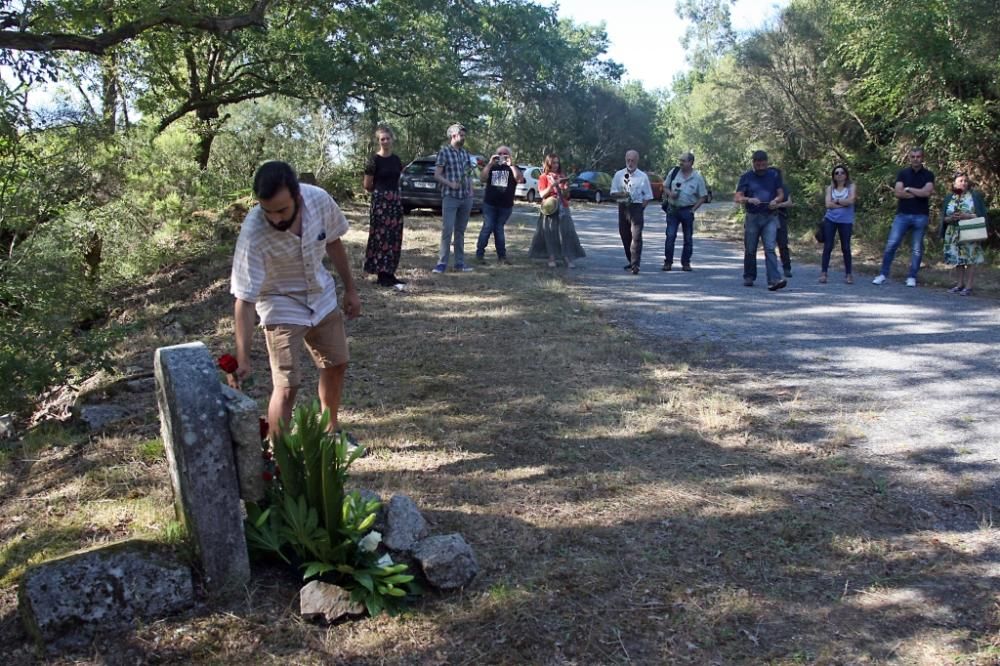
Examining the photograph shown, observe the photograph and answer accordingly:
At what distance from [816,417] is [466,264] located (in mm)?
7179

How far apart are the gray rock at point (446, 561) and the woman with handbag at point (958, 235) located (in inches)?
356

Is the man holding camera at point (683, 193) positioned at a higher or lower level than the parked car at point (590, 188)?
lower

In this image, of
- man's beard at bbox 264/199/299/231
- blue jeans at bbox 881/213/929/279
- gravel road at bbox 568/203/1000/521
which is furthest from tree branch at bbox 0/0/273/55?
blue jeans at bbox 881/213/929/279

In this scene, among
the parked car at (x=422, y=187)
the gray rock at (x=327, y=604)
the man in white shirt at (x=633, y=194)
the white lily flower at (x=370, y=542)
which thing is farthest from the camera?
the parked car at (x=422, y=187)

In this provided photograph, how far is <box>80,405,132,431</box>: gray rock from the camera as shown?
6.11 meters

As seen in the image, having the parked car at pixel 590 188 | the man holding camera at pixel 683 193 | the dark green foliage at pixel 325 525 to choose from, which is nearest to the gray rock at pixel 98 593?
the dark green foliage at pixel 325 525

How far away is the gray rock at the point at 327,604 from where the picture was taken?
3.31 meters

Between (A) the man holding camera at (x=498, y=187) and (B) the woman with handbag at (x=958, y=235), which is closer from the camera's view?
(B) the woman with handbag at (x=958, y=235)

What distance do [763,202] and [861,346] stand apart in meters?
3.23

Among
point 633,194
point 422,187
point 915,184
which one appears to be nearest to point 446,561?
point 633,194

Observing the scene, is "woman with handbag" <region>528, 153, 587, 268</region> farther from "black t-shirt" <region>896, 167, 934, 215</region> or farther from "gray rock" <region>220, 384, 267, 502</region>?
"gray rock" <region>220, 384, 267, 502</region>

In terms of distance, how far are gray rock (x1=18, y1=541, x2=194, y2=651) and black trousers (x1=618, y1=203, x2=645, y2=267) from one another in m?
8.66

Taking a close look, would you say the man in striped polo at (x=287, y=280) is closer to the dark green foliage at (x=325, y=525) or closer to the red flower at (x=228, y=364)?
the red flower at (x=228, y=364)

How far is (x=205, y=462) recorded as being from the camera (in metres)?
3.35
